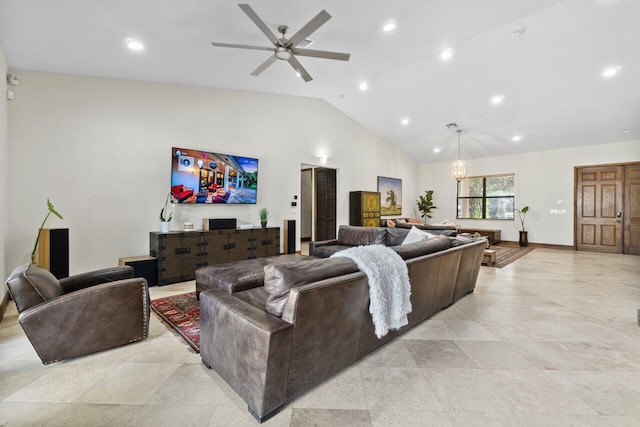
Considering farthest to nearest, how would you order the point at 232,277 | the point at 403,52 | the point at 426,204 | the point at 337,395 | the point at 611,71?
the point at 426,204 < the point at 611,71 < the point at 403,52 < the point at 232,277 < the point at 337,395

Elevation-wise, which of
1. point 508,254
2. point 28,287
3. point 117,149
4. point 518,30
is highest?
point 518,30

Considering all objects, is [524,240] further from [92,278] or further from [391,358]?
[92,278]

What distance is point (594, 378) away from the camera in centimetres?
193

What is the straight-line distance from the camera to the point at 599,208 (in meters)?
7.37

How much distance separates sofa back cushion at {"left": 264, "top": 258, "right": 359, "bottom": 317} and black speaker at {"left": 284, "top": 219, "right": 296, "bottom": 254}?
14.4 feet

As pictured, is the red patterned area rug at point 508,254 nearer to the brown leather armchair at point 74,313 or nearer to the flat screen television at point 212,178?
the flat screen television at point 212,178

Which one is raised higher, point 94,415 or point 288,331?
point 288,331

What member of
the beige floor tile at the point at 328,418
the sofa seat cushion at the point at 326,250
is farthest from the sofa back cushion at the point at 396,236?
the beige floor tile at the point at 328,418

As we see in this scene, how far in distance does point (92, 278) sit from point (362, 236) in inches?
143

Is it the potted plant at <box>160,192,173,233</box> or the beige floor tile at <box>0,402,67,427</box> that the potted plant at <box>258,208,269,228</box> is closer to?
the potted plant at <box>160,192,173,233</box>

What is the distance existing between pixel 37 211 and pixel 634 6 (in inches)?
306

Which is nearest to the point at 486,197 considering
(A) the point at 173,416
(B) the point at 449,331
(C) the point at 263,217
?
(C) the point at 263,217

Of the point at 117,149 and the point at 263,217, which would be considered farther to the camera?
the point at 263,217

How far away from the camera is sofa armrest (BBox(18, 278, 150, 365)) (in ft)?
6.61
